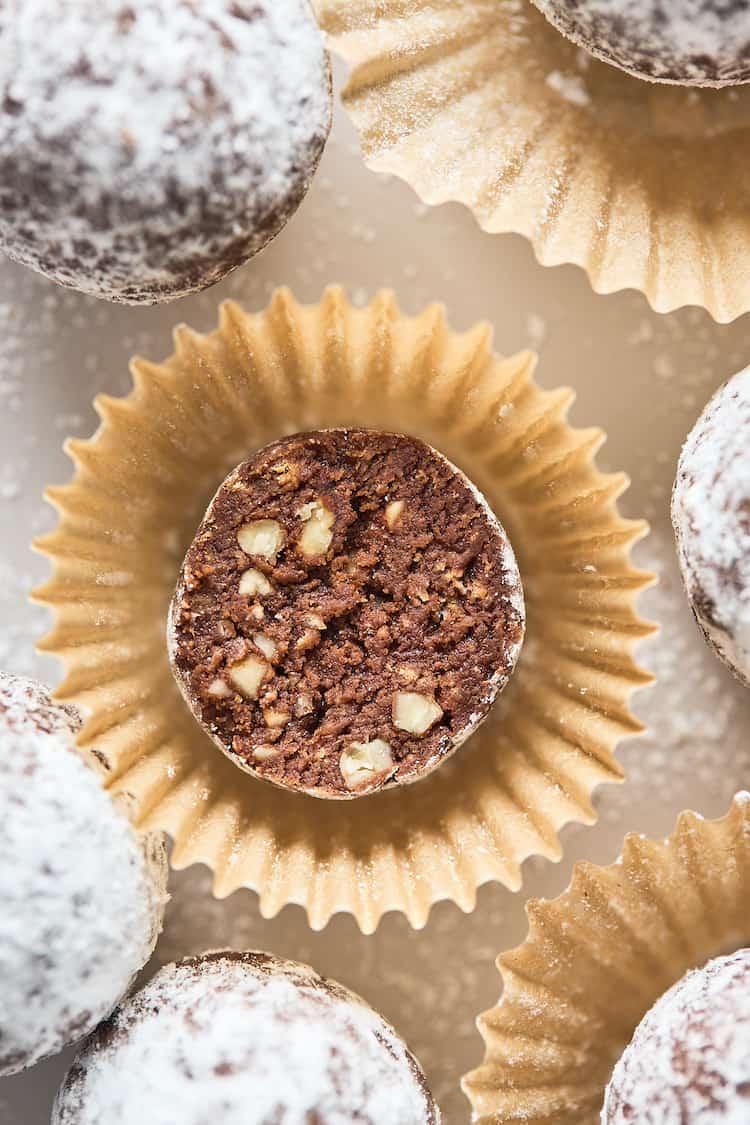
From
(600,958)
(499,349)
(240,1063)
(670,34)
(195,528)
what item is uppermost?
(670,34)

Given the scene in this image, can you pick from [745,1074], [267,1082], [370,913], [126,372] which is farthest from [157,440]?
[745,1074]

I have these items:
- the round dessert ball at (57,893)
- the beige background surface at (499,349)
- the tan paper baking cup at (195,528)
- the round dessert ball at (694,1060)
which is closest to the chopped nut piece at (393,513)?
the tan paper baking cup at (195,528)

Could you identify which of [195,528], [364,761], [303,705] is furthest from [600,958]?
[195,528]

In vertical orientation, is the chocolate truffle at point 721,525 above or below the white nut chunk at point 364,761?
above

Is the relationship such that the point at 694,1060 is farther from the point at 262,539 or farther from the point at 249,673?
the point at 262,539

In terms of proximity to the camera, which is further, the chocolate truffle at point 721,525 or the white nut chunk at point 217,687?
the white nut chunk at point 217,687

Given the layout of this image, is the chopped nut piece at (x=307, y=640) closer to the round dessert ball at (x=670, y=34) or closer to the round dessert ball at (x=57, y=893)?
the round dessert ball at (x=57, y=893)

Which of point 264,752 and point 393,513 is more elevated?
point 393,513
